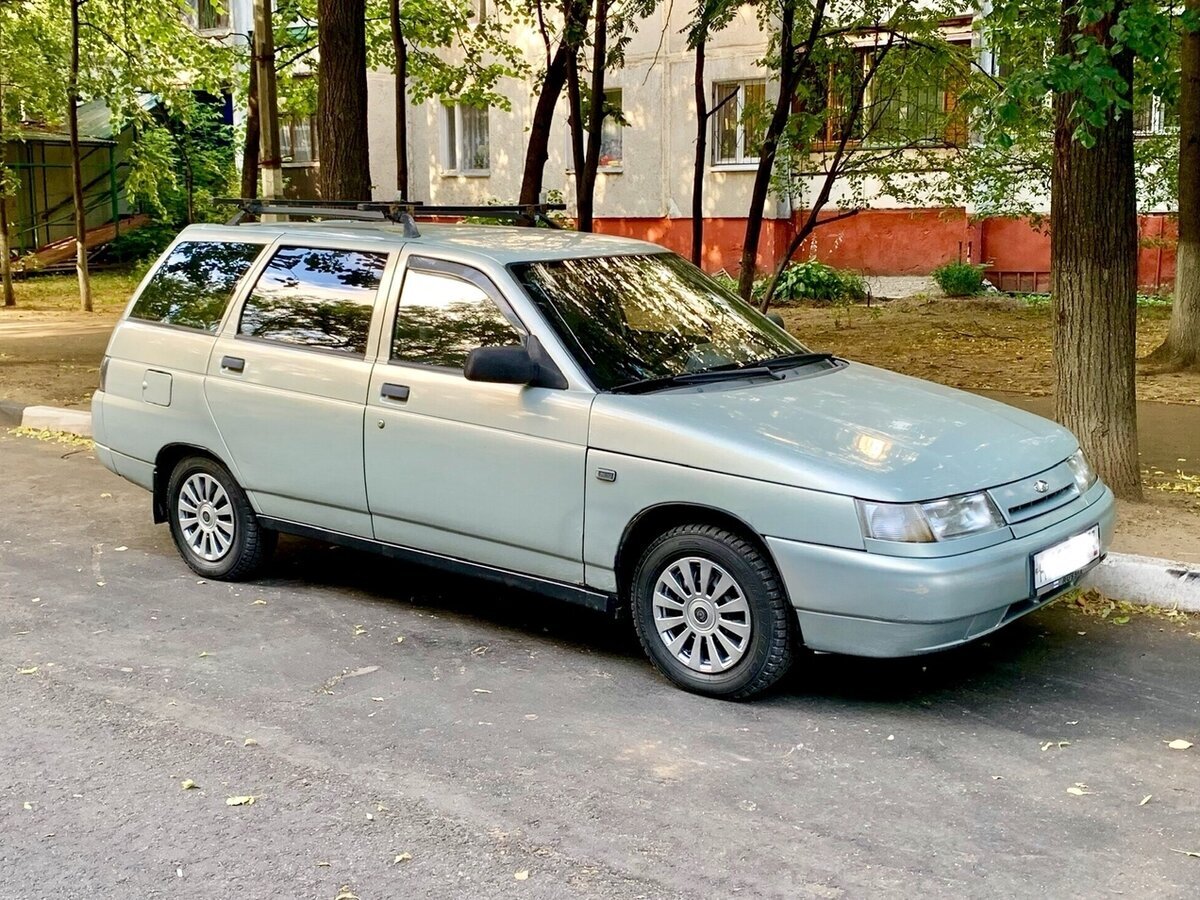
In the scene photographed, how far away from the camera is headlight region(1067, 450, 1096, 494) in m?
5.48

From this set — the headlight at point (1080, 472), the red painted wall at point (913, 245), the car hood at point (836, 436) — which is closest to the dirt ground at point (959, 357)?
the headlight at point (1080, 472)

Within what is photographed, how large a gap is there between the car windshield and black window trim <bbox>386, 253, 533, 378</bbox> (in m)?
0.12

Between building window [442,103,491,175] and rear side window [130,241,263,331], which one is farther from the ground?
building window [442,103,491,175]

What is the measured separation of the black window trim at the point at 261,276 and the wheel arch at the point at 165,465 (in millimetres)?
637

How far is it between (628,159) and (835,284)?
212 inches

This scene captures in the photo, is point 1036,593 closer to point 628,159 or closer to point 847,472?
point 847,472

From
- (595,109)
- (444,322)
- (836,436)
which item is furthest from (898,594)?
(595,109)

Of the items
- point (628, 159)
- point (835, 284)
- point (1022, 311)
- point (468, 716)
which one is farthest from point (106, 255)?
point (468, 716)

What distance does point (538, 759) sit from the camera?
Result: 4.55 metres

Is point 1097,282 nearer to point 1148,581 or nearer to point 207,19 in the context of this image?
point 1148,581

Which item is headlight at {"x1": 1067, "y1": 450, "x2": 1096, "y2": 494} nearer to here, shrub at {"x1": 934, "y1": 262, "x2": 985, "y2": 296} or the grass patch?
shrub at {"x1": 934, "y1": 262, "x2": 985, "y2": 296}

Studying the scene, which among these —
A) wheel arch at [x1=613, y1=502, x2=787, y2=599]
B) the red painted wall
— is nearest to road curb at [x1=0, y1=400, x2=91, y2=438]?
wheel arch at [x1=613, y1=502, x2=787, y2=599]

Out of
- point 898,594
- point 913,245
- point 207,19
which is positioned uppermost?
point 207,19

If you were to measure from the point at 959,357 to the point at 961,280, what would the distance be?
696 centimetres
